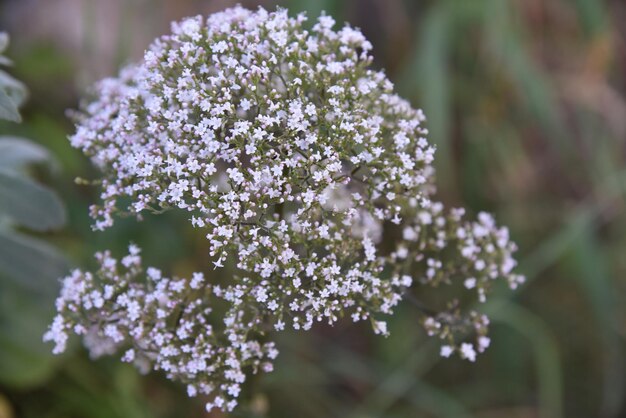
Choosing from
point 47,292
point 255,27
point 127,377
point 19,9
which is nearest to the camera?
point 255,27

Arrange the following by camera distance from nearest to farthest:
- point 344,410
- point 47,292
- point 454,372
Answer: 1. point 47,292
2. point 344,410
3. point 454,372

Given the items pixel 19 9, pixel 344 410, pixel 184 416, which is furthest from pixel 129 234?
pixel 19 9

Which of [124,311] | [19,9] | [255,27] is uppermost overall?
[19,9]

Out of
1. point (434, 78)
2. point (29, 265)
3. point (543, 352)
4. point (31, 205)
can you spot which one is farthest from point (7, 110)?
point (543, 352)

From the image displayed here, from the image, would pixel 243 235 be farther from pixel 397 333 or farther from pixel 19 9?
pixel 19 9

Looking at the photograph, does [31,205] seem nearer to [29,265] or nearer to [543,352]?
[29,265]

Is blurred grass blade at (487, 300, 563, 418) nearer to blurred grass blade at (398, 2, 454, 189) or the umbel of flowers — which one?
blurred grass blade at (398, 2, 454, 189)
